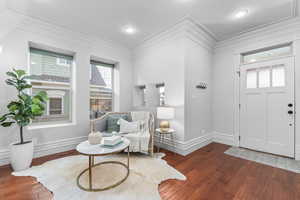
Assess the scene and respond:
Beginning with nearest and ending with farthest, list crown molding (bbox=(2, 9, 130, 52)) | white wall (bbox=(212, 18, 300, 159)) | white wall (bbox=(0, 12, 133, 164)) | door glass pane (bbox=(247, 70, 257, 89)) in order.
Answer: white wall (bbox=(0, 12, 133, 164)), crown molding (bbox=(2, 9, 130, 52)), white wall (bbox=(212, 18, 300, 159)), door glass pane (bbox=(247, 70, 257, 89))

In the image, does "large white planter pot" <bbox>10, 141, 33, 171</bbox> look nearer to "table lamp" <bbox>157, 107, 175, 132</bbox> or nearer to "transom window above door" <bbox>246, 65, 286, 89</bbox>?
"table lamp" <bbox>157, 107, 175, 132</bbox>

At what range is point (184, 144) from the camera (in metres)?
2.79

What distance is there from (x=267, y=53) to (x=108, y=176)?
4262 mm

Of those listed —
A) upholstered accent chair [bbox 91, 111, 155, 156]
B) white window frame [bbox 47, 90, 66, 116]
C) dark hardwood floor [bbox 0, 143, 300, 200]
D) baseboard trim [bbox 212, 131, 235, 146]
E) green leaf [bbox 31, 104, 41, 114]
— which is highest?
white window frame [bbox 47, 90, 66, 116]

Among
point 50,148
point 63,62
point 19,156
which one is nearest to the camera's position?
point 19,156

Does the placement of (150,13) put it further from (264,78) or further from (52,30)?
(264,78)

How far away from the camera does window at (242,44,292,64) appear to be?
2.84 metres

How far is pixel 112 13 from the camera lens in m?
2.54

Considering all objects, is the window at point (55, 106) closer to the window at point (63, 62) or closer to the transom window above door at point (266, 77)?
the window at point (63, 62)

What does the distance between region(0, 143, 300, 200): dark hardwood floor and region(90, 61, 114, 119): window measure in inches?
62.9

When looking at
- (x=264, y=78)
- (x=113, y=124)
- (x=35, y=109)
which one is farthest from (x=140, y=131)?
(x=264, y=78)

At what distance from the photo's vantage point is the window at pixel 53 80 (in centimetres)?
290

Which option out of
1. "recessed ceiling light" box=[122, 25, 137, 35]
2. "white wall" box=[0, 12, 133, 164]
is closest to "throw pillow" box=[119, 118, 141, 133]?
"white wall" box=[0, 12, 133, 164]

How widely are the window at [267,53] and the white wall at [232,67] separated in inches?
6.8
